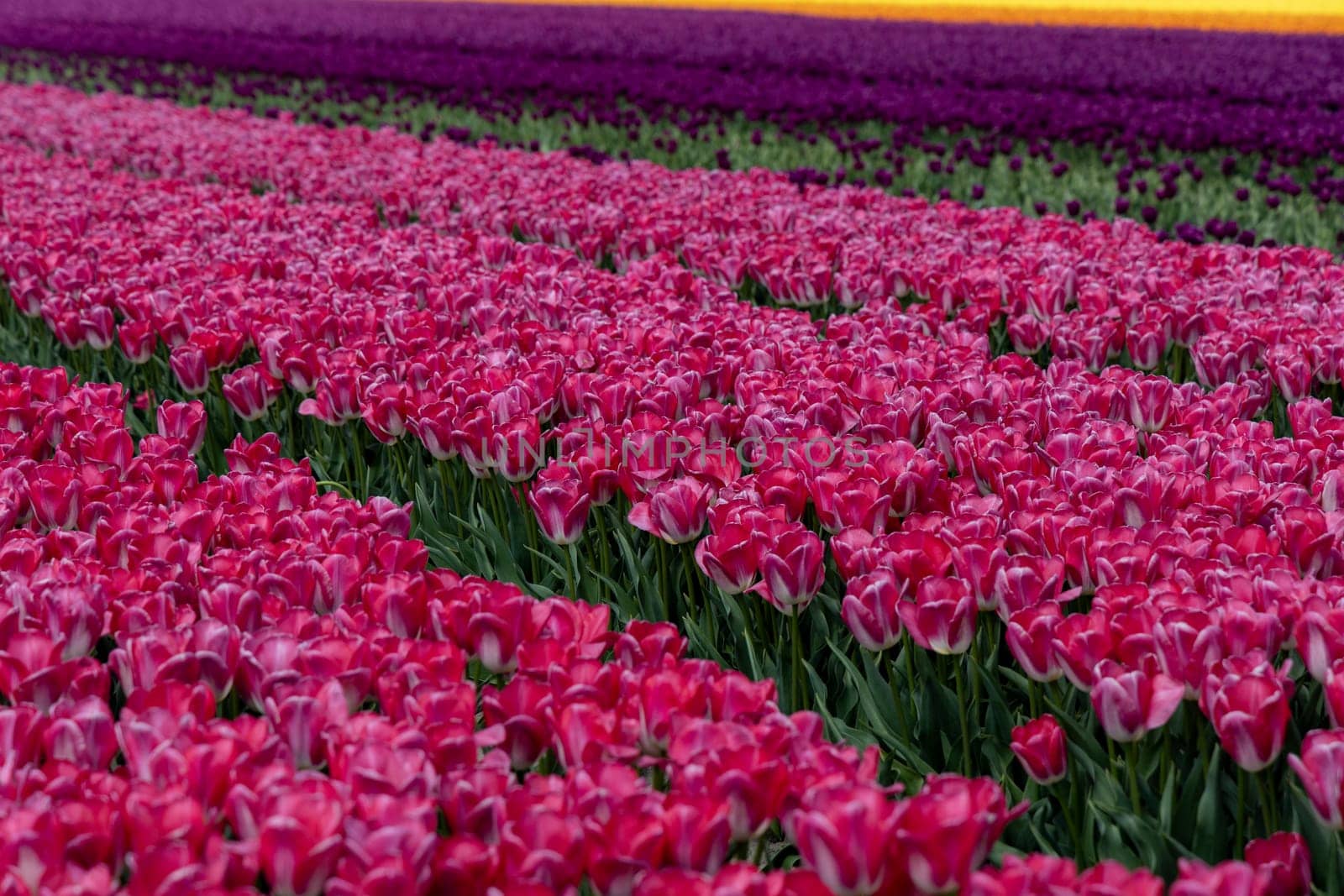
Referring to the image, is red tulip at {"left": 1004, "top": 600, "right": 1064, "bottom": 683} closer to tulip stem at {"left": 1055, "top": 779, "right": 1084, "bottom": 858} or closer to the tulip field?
the tulip field

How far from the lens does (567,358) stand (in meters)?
3.82

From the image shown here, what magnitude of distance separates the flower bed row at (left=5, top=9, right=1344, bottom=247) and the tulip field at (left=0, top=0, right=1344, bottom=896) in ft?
9.33

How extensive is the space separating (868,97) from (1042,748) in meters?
12.9

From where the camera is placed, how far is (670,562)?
9.68 ft

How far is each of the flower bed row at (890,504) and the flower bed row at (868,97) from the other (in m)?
3.65

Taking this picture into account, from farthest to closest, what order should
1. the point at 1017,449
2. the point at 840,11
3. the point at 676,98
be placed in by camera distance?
the point at 840,11
the point at 676,98
the point at 1017,449

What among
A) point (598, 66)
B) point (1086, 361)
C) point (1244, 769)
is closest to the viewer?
point (1244, 769)

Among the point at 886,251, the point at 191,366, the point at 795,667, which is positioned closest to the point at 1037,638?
the point at 795,667

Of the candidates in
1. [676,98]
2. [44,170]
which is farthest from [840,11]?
[44,170]

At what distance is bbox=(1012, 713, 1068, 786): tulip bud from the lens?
1.98 meters

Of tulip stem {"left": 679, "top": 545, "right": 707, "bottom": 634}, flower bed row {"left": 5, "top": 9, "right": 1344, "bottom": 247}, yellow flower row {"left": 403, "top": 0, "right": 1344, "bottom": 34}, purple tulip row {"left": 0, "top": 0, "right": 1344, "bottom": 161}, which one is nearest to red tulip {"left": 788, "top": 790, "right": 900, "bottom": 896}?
tulip stem {"left": 679, "top": 545, "right": 707, "bottom": 634}

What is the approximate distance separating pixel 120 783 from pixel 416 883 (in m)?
0.45

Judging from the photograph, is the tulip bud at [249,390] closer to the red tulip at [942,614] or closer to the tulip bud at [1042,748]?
the red tulip at [942,614]

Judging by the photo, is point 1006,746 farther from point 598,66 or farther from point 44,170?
point 598,66
